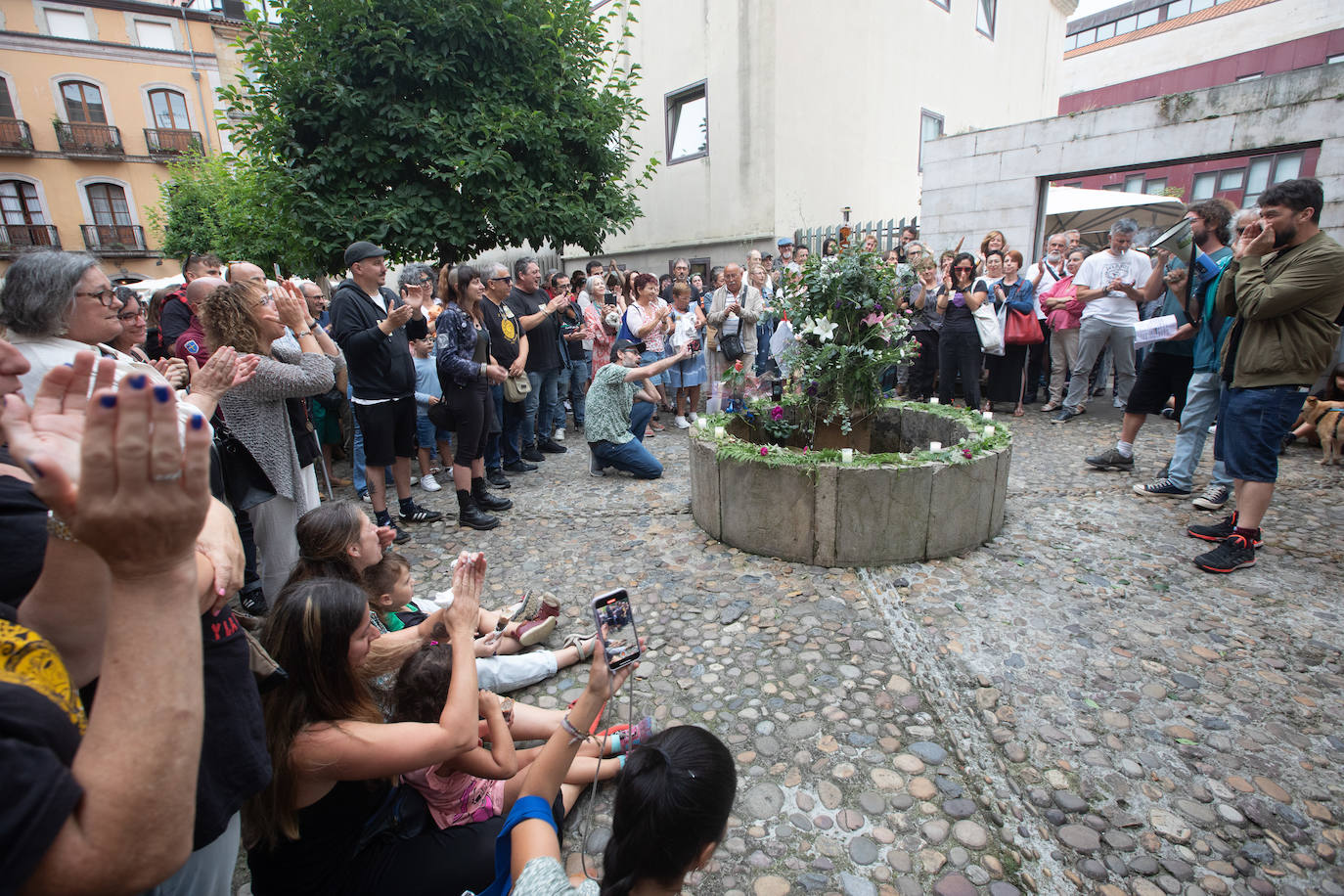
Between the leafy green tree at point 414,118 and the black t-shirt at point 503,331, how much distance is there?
288 centimetres

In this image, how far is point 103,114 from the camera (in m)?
26.6

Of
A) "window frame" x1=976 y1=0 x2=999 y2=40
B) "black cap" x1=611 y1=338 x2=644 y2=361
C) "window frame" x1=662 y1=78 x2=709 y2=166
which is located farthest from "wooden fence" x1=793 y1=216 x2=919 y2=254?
"window frame" x1=976 y1=0 x2=999 y2=40

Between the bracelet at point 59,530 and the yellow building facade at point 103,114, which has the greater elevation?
the yellow building facade at point 103,114

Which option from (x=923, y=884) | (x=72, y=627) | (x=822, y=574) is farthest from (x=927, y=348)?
(x=72, y=627)

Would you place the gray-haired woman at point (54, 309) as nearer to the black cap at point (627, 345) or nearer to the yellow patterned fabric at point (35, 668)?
the yellow patterned fabric at point (35, 668)

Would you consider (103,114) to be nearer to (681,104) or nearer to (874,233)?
(681,104)

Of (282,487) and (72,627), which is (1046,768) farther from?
(282,487)

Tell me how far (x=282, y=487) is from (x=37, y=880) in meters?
3.17

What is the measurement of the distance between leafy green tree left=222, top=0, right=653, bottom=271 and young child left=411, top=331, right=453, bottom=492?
3.04 meters

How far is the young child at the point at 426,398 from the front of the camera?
6.07 metres

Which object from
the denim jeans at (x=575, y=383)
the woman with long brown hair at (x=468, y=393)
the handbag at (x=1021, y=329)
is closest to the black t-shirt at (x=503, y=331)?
the woman with long brown hair at (x=468, y=393)

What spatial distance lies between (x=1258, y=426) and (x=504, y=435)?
6156mm

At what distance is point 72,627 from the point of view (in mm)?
1074

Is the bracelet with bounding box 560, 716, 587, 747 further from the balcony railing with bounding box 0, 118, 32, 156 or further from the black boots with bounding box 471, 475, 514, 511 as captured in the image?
the balcony railing with bounding box 0, 118, 32, 156
